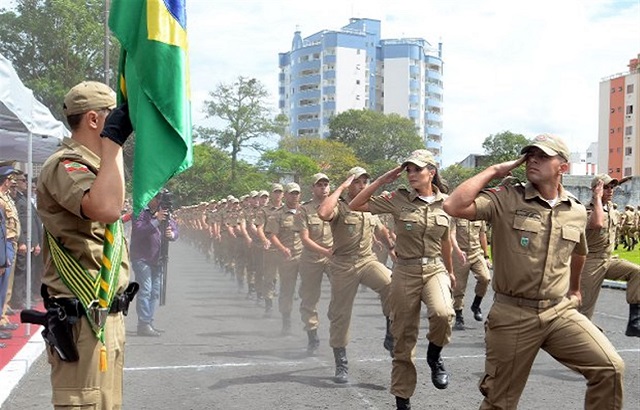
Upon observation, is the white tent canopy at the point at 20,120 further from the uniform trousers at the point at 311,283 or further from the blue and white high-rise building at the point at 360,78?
the blue and white high-rise building at the point at 360,78

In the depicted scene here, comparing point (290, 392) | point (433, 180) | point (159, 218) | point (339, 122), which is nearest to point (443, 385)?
point (290, 392)

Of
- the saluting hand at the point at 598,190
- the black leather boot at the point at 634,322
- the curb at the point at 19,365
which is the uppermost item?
the saluting hand at the point at 598,190

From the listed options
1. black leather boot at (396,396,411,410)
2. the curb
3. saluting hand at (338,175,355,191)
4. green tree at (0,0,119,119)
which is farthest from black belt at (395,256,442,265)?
green tree at (0,0,119,119)

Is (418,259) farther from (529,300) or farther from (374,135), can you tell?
(374,135)

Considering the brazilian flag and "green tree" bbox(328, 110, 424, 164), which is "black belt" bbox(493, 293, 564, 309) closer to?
the brazilian flag

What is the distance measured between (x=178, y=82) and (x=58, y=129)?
7.56m

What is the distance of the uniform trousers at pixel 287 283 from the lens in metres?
11.6

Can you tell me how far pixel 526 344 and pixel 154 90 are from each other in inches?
115

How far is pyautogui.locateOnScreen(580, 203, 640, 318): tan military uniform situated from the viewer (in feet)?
28.9

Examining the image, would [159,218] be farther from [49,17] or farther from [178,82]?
[49,17]

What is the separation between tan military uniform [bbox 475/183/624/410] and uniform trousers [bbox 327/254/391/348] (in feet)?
10.5

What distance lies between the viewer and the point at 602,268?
29.6ft

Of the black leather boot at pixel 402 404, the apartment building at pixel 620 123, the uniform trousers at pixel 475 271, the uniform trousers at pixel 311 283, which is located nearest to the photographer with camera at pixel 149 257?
the uniform trousers at pixel 311 283

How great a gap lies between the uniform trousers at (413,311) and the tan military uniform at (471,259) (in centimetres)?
522
